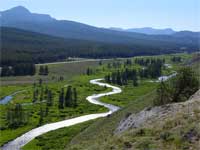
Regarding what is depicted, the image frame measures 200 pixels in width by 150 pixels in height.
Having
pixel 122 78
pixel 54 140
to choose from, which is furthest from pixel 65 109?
pixel 122 78

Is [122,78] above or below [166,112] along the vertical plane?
below

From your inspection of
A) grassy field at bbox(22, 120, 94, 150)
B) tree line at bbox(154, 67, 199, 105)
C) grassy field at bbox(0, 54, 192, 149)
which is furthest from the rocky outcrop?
grassy field at bbox(22, 120, 94, 150)

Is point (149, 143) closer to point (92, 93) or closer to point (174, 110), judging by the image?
point (174, 110)

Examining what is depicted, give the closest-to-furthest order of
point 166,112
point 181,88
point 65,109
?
point 166,112 → point 181,88 → point 65,109

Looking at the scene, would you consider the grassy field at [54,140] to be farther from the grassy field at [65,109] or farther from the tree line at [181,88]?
the tree line at [181,88]

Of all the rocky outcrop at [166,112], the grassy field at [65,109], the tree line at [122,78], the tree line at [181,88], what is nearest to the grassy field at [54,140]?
the grassy field at [65,109]

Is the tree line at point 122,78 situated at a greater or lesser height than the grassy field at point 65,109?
greater

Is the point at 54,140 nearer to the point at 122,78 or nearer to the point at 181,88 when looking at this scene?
the point at 181,88

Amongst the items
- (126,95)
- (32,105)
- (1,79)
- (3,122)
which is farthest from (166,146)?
(1,79)

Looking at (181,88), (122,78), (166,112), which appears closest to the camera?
(166,112)

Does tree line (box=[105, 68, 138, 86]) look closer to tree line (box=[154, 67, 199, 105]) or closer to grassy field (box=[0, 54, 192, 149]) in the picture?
grassy field (box=[0, 54, 192, 149])

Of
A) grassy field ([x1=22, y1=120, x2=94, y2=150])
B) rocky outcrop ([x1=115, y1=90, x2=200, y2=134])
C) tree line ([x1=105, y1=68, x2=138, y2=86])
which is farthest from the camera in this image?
tree line ([x1=105, y1=68, x2=138, y2=86])

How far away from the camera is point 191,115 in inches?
1049

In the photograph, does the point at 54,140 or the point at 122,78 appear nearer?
the point at 54,140
